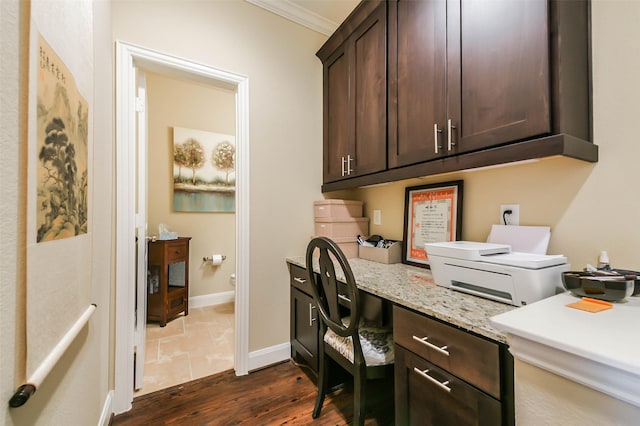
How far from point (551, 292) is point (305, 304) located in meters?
1.35

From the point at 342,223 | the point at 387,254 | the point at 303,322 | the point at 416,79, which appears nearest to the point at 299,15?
the point at 416,79

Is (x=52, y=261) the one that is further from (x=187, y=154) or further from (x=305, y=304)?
(x=187, y=154)

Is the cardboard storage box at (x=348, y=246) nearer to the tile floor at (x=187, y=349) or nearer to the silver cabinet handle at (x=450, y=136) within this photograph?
the silver cabinet handle at (x=450, y=136)

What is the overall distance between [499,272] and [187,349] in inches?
Result: 92.8

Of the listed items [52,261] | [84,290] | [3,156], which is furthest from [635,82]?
[84,290]

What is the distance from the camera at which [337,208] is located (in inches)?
82.0

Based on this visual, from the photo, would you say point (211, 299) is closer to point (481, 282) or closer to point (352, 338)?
point (352, 338)

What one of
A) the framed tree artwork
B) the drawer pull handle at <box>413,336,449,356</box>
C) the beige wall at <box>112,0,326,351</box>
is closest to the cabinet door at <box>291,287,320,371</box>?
the beige wall at <box>112,0,326,351</box>

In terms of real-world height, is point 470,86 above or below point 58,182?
above

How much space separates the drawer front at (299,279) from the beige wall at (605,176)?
127cm

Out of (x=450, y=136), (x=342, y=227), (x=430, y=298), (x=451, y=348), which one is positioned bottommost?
(x=451, y=348)

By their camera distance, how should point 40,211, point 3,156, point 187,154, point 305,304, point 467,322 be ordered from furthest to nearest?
1. point 187,154
2. point 305,304
3. point 467,322
4. point 40,211
5. point 3,156

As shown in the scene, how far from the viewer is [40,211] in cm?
67

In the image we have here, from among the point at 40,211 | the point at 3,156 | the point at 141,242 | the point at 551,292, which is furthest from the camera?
the point at 141,242
